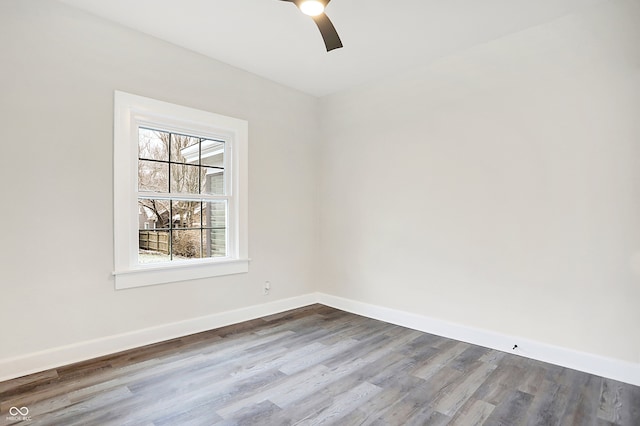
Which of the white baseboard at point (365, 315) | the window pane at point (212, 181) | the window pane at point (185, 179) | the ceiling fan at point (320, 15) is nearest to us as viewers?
the ceiling fan at point (320, 15)

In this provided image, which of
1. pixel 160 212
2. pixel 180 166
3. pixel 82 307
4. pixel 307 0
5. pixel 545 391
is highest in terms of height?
pixel 307 0

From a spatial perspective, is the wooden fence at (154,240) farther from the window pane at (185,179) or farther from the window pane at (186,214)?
the window pane at (185,179)

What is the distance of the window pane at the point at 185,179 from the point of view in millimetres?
3281

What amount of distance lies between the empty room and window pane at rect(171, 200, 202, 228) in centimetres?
2

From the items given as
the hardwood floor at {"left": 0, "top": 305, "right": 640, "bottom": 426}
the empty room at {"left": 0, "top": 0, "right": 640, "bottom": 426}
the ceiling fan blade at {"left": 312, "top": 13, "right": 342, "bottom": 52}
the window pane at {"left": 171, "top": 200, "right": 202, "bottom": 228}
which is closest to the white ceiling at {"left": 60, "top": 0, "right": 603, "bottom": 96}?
the empty room at {"left": 0, "top": 0, "right": 640, "bottom": 426}

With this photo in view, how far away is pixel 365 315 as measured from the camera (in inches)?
155

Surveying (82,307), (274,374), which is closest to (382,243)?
(274,374)

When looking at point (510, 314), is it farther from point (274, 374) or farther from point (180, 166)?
point (180, 166)

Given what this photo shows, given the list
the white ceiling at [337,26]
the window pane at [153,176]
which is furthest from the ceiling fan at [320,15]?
the window pane at [153,176]

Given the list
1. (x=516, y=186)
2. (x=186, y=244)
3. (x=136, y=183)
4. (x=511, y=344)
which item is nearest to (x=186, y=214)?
(x=186, y=244)

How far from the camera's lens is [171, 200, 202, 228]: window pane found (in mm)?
3324

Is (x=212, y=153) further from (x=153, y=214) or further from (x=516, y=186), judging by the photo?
(x=516, y=186)

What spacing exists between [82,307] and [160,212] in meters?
0.99

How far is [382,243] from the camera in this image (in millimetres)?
3830
